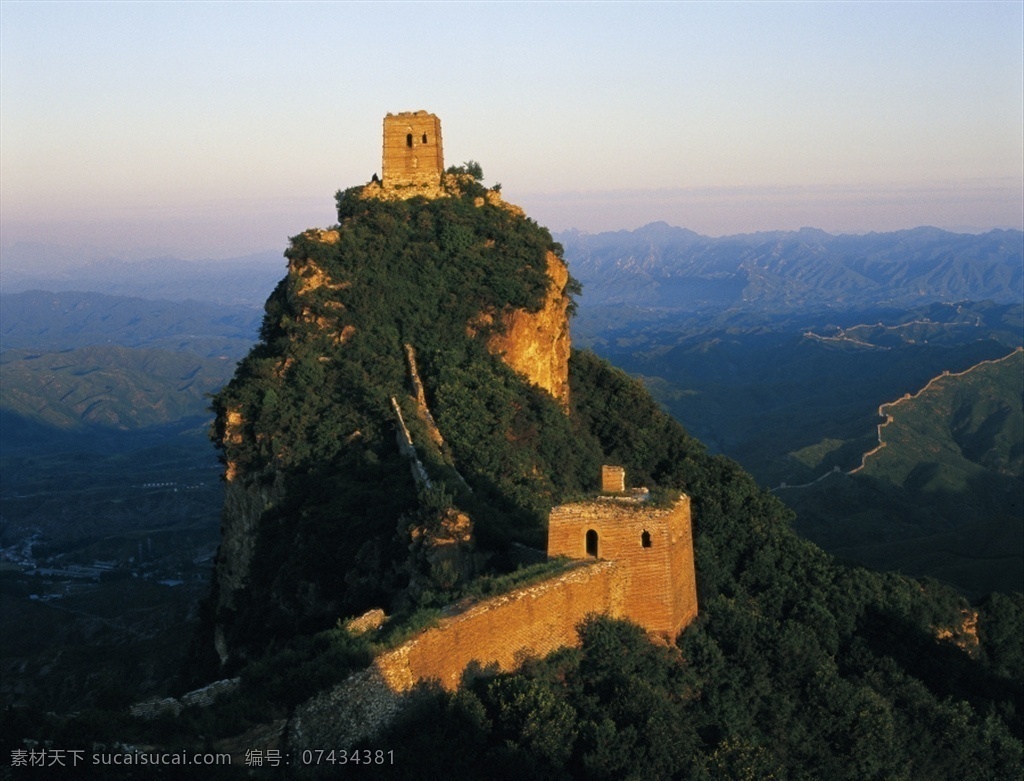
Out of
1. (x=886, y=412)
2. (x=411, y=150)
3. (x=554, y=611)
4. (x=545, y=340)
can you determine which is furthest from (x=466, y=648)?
(x=886, y=412)

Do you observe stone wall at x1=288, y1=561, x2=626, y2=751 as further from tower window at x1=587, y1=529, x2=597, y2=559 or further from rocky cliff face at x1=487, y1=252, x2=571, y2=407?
rocky cliff face at x1=487, y1=252, x2=571, y2=407

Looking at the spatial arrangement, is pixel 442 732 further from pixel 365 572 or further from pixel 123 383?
pixel 123 383

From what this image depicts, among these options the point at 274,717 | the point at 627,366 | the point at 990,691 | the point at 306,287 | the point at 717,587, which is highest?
the point at 306,287

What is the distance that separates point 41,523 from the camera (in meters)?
92.9

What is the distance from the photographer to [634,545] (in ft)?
56.2

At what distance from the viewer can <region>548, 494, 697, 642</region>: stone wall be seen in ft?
56.1

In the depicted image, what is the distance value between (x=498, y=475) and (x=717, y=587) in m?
7.40

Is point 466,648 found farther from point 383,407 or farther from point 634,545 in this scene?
point 383,407

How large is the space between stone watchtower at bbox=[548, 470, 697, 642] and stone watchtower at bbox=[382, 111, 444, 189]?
878 inches

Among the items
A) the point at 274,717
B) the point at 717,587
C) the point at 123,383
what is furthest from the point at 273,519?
the point at 123,383

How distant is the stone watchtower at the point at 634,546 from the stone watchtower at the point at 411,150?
22.3 m

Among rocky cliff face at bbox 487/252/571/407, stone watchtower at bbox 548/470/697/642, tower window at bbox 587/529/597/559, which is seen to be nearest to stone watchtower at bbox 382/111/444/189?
rocky cliff face at bbox 487/252/571/407

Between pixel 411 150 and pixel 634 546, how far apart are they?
23336 mm

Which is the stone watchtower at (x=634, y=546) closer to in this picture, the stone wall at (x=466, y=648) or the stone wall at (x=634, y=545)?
the stone wall at (x=634, y=545)
